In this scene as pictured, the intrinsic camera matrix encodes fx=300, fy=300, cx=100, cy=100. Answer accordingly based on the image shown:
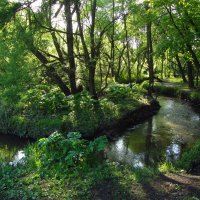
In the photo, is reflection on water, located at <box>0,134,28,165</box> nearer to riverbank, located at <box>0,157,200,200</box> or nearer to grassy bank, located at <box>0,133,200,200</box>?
grassy bank, located at <box>0,133,200,200</box>

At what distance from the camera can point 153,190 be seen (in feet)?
20.6

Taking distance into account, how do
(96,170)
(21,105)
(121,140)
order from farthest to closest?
(21,105), (121,140), (96,170)

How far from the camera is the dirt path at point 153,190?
599 cm

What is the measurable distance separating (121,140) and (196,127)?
4767 mm

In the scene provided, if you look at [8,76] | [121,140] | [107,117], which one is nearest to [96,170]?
[121,140]

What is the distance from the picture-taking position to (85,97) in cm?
1658

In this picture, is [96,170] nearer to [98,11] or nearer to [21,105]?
[21,105]

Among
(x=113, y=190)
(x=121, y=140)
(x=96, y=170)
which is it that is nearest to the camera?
(x=113, y=190)

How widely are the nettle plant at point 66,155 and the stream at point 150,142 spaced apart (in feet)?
6.00

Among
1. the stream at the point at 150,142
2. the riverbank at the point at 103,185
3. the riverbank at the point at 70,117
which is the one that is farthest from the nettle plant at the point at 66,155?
the riverbank at the point at 70,117

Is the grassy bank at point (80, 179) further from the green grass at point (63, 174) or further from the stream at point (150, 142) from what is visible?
the stream at point (150, 142)

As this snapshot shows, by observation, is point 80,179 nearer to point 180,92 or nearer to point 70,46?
point 70,46

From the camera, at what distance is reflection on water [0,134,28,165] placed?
39.3 feet

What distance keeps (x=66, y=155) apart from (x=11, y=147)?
611 cm
